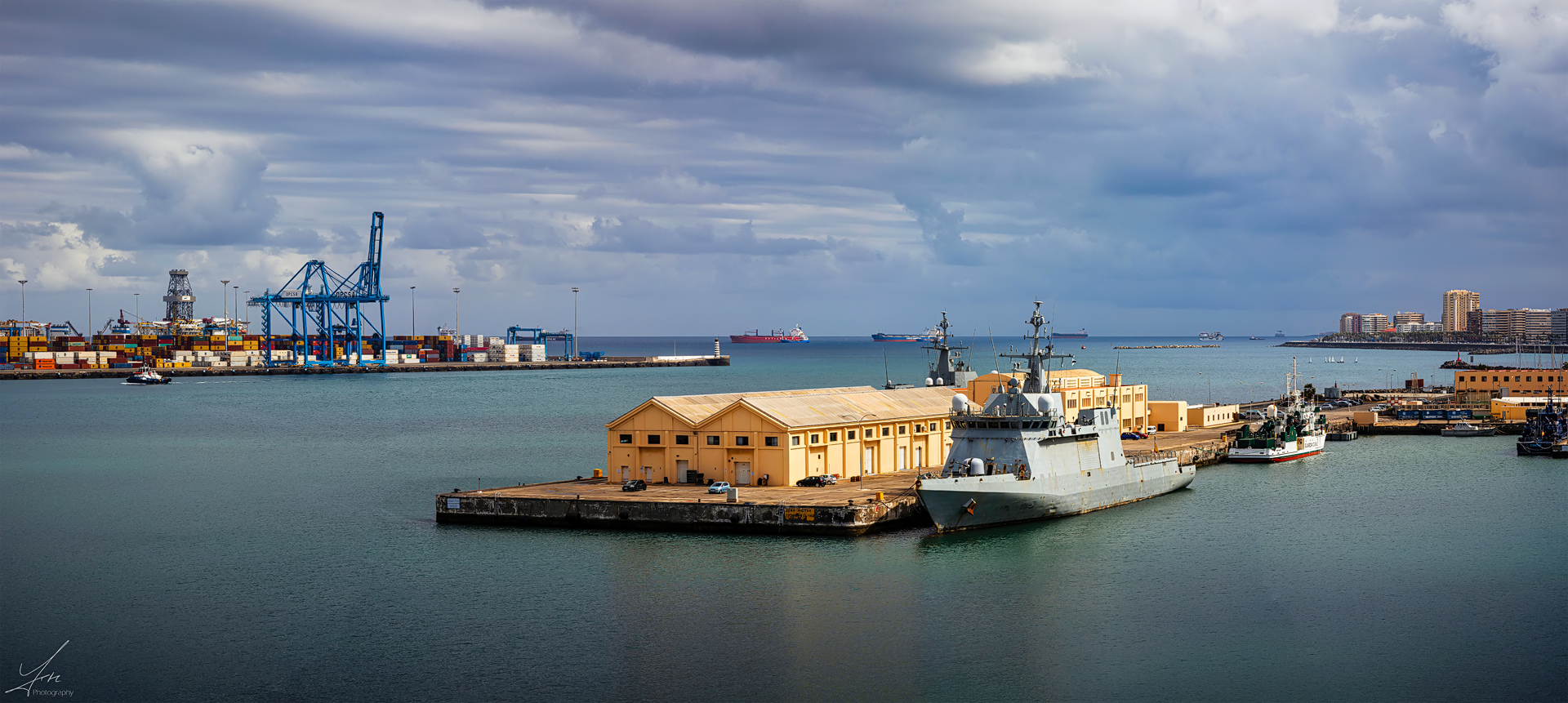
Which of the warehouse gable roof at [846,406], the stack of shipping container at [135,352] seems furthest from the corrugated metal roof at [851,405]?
the stack of shipping container at [135,352]

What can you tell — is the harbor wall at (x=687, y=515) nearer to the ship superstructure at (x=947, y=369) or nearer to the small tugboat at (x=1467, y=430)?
the ship superstructure at (x=947, y=369)

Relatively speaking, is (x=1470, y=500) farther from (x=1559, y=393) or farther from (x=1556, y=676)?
(x=1559, y=393)

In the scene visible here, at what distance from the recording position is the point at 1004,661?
26719mm

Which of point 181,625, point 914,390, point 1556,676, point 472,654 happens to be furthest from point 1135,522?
point 181,625

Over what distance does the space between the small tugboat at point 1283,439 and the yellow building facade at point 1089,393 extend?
5.90 m

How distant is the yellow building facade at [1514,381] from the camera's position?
301 feet

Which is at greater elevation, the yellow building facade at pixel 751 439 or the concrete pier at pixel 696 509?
the yellow building facade at pixel 751 439

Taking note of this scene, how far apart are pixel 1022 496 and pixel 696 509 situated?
36.8ft

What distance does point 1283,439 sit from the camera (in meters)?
66.6

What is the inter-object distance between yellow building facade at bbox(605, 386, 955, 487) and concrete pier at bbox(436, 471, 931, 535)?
2.74 feet

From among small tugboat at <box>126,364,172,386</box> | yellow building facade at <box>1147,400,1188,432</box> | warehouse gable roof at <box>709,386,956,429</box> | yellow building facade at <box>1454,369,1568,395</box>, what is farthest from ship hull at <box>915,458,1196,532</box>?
small tugboat at <box>126,364,172,386</box>

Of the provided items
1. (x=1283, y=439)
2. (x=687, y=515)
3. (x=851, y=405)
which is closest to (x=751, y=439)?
(x=687, y=515)

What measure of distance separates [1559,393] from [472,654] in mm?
89857

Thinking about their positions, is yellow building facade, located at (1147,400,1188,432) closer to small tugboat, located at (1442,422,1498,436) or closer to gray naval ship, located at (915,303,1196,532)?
small tugboat, located at (1442,422,1498,436)
